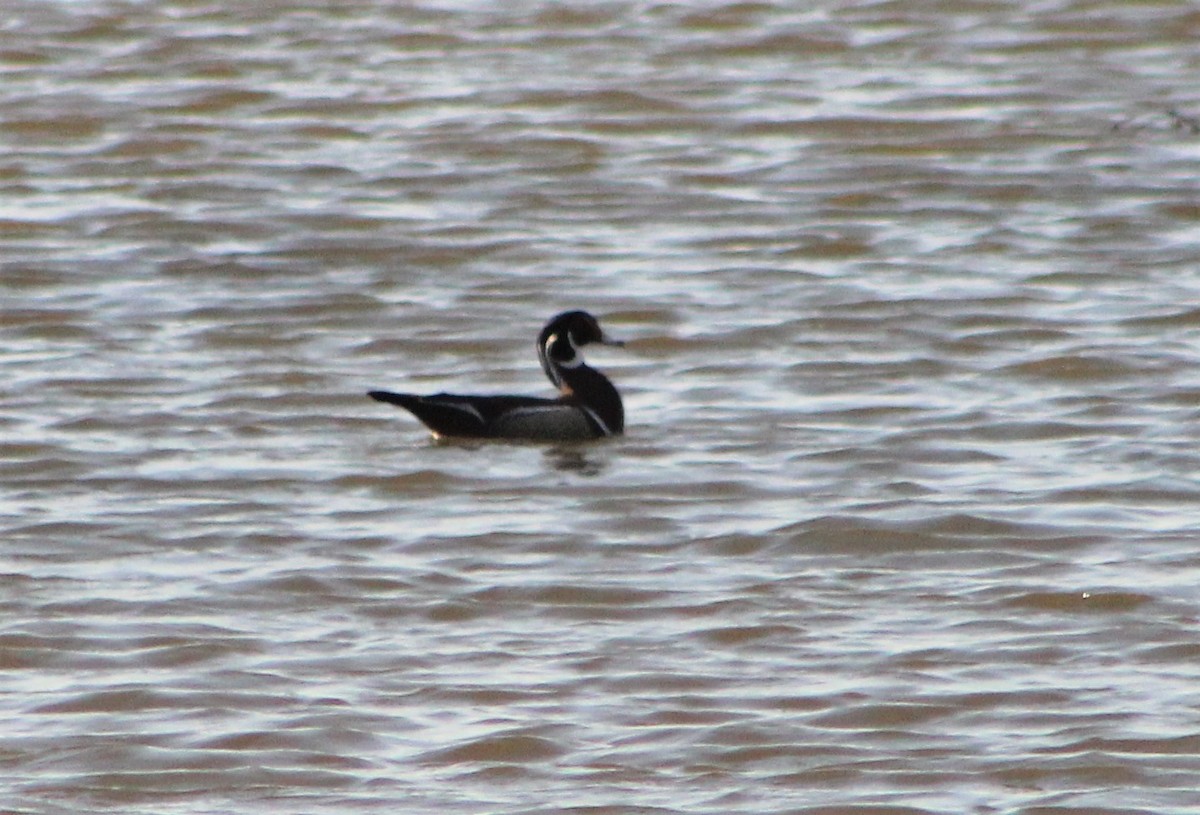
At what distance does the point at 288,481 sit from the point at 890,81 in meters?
8.84

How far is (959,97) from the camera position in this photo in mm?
17188

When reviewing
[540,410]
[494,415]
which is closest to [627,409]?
[540,410]

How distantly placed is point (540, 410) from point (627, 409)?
0.52m

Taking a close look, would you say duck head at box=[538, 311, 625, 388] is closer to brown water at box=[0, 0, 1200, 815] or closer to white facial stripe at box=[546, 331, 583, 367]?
white facial stripe at box=[546, 331, 583, 367]

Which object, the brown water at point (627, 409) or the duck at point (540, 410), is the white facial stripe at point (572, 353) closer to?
the duck at point (540, 410)

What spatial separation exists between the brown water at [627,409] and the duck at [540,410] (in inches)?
4.0

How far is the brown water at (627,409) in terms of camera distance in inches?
260

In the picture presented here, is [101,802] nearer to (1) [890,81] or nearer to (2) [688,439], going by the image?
(2) [688,439]

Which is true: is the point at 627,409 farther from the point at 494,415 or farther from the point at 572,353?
the point at 494,415

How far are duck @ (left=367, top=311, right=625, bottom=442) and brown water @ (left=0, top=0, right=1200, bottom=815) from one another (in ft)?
0.33

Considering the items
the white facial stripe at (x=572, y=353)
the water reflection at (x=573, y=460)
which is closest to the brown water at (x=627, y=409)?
the water reflection at (x=573, y=460)

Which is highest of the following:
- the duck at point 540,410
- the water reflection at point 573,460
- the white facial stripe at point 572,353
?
the white facial stripe at point 572,353

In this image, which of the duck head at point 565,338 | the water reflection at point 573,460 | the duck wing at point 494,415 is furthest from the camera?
the duck head at point 565,338

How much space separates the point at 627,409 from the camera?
10.9m
